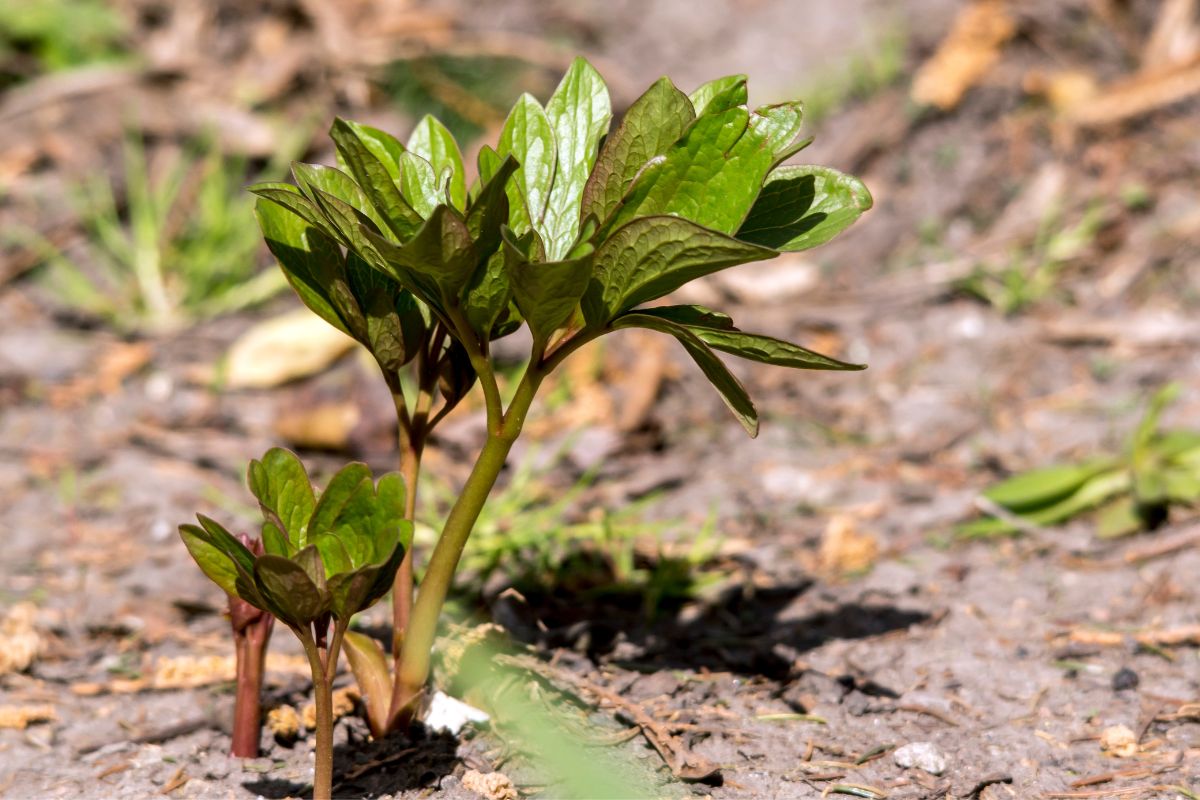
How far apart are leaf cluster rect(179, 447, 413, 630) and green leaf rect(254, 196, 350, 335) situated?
0.23m

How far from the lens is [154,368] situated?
3.59 metres

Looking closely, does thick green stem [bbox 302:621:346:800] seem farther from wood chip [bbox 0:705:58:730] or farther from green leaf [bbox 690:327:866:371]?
wood chip [bbox 0:705:58:730]

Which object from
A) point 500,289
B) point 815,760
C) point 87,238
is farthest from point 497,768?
point 87,238

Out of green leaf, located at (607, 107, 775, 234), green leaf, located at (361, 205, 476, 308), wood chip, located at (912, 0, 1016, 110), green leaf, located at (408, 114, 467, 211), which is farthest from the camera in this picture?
wood chip, located at (912, 0, 1016, 110)

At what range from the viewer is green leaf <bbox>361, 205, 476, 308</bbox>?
46.8 inches

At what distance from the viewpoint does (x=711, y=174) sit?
4.31ft

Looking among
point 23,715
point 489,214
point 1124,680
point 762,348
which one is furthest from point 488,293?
point 1124,680

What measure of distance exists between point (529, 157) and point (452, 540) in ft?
1.66

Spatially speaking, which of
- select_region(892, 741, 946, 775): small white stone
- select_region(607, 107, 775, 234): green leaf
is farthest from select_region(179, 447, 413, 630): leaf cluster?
select_region(892, 741, 946, 775): small white stone

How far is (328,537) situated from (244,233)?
287 centimetres

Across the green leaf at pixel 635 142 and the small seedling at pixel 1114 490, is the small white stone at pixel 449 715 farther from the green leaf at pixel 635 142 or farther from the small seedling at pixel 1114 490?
the small seedling at pixel 1114 490

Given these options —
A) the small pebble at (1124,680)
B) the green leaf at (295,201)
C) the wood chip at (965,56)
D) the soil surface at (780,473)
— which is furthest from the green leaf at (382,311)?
the wood chip at (965,56)

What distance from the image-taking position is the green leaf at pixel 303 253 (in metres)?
1.45

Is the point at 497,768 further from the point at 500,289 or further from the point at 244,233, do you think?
the point at 244,233
